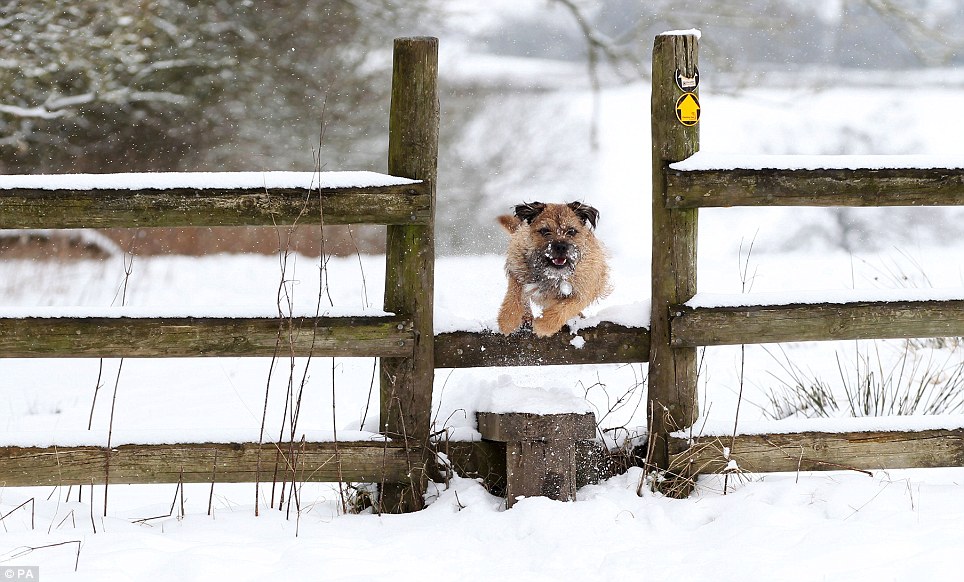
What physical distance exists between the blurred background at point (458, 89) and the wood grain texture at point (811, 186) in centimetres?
661

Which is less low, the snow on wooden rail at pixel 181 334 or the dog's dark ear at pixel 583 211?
the dog's dark ear at pixel 583 211

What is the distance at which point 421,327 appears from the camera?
3811 millimetres

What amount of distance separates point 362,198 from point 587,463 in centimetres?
150

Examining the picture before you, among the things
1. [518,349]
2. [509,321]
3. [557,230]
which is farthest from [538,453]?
[557,230]

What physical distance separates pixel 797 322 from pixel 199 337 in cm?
256

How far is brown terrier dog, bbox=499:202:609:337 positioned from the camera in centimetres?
398

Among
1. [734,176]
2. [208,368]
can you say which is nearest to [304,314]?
[734,176]

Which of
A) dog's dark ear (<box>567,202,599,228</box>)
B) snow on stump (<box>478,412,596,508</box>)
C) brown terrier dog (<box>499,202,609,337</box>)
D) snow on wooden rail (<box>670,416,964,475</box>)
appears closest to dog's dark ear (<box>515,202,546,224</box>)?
brown terrier dog (<box>499,202,609,337</box>)

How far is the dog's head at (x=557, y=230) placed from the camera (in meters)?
4.18

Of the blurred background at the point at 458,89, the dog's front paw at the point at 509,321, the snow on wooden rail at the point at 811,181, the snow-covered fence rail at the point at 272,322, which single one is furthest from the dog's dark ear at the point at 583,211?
the blurred background at the point at 458,89

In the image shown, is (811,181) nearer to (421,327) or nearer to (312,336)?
(421,327)

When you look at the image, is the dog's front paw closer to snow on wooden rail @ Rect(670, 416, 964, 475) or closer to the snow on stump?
the snow on stump

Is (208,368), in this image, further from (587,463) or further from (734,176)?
(734,176)

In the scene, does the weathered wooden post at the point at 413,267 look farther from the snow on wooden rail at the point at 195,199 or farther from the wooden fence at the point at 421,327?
the snow on wooden rail at the point at 195,199
